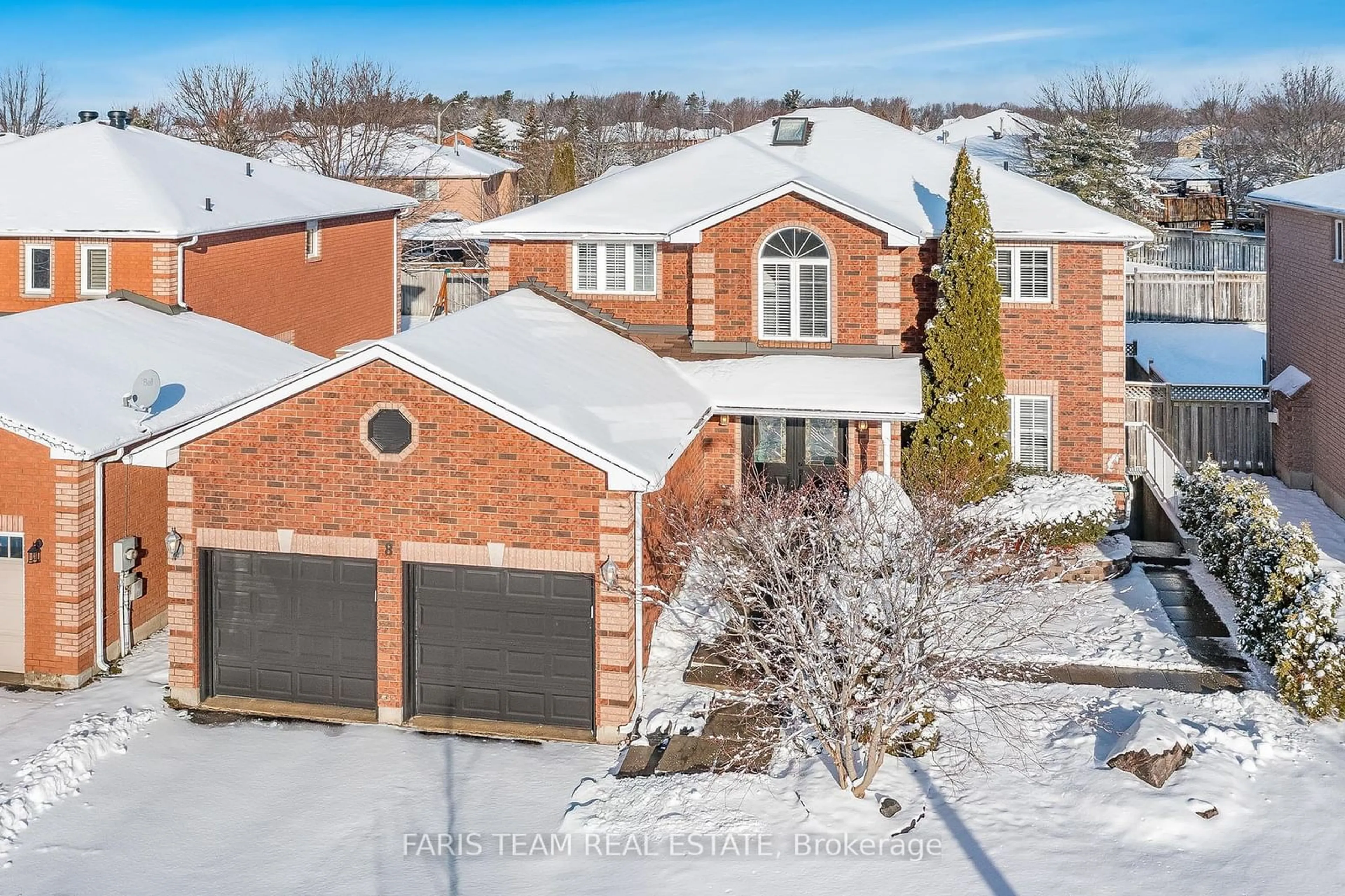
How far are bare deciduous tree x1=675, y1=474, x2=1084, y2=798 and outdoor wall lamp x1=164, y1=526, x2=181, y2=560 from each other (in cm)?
601

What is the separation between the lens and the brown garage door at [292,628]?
1437 cm

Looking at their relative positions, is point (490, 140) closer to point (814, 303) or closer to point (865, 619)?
point (814, 303)

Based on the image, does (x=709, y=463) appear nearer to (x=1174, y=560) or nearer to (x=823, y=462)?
(x=823, y=462)

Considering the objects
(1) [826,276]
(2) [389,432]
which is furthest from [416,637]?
(1) [826,276]

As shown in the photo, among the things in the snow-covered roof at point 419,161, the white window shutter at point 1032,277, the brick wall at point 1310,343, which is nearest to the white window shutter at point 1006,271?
the white window shutter at point 1032,277

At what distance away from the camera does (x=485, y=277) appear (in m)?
42.4

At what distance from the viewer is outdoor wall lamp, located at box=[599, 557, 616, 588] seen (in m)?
13.4

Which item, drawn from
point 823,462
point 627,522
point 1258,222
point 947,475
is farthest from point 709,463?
point 1258,222

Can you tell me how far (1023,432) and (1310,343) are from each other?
675 centimetres

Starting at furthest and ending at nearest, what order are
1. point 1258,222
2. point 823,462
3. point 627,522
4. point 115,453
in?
point 1258,222 < point 823,462 < point 115,453 < point 627,522

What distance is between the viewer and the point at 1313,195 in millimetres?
23703

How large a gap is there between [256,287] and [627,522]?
14701mm

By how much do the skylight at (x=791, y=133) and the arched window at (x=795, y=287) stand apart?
5.09 m

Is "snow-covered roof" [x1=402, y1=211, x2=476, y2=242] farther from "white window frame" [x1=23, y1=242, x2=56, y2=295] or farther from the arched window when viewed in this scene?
→ the arched window
